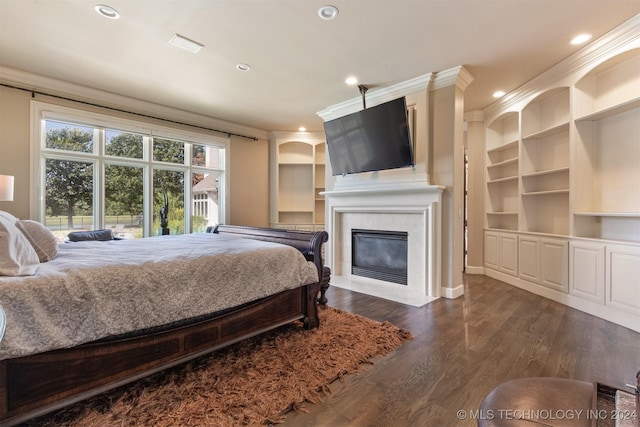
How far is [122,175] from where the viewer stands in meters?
4.33

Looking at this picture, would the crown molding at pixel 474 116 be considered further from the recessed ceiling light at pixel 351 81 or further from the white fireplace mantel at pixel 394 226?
the recessed ceiling light at pixel 351 81

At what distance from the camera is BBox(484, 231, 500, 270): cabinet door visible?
4.49 meters

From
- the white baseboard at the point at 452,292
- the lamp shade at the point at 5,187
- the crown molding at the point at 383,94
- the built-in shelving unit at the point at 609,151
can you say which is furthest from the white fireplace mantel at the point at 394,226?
the lamp shade at the point at 5,187

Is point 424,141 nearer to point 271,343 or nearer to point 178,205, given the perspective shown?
point 271,343

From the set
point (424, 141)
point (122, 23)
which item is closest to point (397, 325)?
point (424, 141)

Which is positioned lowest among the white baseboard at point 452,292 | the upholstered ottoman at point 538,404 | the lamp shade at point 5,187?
the white baseboard at point 452,292

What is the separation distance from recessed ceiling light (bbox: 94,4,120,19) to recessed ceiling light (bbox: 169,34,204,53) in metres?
0.45

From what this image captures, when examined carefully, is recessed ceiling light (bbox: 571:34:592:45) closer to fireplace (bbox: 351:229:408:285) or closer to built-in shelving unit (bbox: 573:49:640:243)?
built-in shelving unit (bbox: 573:49:640:243)

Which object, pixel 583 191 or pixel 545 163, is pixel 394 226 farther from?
pixel 545 163

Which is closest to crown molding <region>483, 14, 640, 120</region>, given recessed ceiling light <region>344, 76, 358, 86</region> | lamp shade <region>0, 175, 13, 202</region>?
recessed ceiling light <region>344, 76, 358, 86</region>

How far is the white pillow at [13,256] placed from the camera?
1.38 metres

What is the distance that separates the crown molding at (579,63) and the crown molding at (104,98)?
459 cm

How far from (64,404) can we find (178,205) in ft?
12.6

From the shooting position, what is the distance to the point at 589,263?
304 cm
